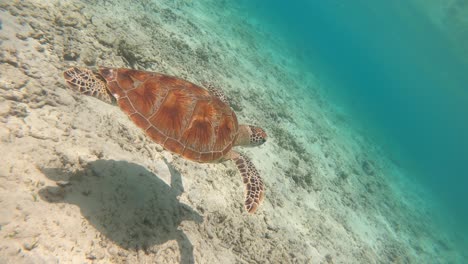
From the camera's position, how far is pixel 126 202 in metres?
3.41

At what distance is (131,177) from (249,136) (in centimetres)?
224

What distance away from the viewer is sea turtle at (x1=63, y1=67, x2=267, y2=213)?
3.41 m

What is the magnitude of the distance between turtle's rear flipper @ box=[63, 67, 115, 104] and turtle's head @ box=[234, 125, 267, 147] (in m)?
2.26

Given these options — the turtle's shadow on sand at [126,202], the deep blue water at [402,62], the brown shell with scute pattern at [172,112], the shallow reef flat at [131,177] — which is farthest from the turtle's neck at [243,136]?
the deep blue water at [402,62]

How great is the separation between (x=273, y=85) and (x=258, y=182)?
966cm

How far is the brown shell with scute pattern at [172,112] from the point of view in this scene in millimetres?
3463

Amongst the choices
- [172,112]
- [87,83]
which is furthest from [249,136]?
[87,83]

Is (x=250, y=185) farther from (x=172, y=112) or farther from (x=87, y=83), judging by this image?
(x=87, y=83)

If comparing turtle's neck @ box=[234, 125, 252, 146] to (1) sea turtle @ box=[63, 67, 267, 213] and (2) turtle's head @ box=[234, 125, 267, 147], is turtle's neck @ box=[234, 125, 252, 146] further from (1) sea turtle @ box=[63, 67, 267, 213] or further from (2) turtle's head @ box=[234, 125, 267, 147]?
(1) sea turtle @ box=[63, 67, 267, 213]

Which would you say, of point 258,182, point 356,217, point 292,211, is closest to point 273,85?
point 356,217

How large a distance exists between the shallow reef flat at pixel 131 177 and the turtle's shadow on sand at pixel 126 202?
0.01 metres

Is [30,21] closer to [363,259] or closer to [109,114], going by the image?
[109,114]

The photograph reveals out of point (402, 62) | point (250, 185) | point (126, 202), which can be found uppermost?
point (402, 62)

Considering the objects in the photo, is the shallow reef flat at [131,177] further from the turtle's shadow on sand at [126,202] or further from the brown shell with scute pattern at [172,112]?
the brown shell with scute pattern at [172,112]
